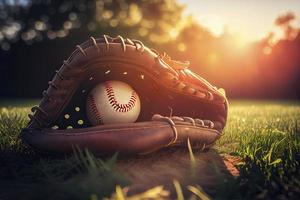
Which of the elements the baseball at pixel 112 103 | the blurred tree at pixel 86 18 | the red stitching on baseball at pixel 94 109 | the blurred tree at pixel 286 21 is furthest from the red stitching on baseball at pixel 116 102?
the blurred tree at pixel 286 21

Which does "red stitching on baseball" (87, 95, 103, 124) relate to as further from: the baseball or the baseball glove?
the baseball glove

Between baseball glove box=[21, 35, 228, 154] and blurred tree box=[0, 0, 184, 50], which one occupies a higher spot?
blurred tree box=[0, 0, 184, 50]

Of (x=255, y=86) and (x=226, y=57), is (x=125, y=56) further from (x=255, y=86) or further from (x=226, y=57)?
(x=255, y=86)

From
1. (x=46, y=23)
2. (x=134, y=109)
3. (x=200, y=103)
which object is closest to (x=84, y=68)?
(x=134, y=109)

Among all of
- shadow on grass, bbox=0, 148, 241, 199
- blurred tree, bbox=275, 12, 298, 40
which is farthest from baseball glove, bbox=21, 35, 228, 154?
blurred tree, bbox=275, 12, 298, 40

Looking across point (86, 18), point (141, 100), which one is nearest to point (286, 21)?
point (86, 18)

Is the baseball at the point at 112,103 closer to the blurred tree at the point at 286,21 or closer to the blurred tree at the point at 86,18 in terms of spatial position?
the blurred tree at the point at 86,18

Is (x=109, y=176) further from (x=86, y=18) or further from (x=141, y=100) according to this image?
(x=86, y=18)
